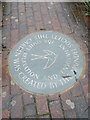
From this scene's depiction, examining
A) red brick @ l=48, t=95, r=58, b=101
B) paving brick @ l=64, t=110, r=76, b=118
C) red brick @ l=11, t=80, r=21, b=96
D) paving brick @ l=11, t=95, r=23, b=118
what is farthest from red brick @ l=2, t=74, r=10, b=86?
paving brick @ l=64, t=110, r=76, b=118

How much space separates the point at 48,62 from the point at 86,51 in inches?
25.3

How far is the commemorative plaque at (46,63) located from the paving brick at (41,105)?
0.08m

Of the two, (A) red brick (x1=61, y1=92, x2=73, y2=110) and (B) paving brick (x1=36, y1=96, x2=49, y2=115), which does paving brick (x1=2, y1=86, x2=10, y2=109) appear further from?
(A) red brick (x1=61, y1=92, x2=73, y2=110)

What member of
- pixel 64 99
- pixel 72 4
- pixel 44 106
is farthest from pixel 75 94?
pixel 72 4

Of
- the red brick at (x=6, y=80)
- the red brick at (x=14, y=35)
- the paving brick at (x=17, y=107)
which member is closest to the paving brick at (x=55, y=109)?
the paving brick at (x=17, y=107)

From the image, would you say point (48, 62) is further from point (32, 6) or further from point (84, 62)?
point (32, 6)

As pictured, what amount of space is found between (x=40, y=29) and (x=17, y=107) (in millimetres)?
1438

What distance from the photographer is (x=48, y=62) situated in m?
2.62

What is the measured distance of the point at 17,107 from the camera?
7.43ft

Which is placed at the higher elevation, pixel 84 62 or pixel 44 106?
pixel 84 62

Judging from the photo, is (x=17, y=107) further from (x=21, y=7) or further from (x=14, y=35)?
(x=21, y=7)

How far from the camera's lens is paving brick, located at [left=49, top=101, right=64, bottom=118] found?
7.18ft

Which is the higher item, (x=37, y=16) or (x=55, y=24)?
(x=37, y=16)

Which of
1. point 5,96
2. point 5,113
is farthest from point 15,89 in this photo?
point 5,113
